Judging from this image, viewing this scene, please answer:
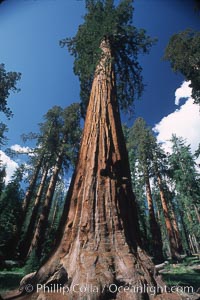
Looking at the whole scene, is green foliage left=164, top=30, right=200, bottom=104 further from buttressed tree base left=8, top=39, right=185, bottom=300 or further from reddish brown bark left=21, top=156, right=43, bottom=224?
reddish brown bark left=21, top=156, right=43, bottom=224

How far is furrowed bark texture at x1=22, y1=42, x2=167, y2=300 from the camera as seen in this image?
326 centimetres

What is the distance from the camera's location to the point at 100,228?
392 centimetres

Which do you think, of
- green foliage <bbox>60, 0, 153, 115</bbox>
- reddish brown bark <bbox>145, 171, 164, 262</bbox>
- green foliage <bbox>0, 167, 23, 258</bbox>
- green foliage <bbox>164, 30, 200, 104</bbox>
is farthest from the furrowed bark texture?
reddish brown bark <bbox>145, 171, 164, 262</bbox>

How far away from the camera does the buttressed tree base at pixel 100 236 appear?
10.3 ft

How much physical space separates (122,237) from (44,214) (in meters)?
12.1

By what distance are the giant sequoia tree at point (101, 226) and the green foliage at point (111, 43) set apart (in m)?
2.67

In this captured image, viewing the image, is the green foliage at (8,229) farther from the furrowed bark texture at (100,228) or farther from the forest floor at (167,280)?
the furrowed bark texture at (100,228)

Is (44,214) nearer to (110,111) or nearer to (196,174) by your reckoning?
(110,111)

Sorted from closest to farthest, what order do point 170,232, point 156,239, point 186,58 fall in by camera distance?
point 186,58 → point 156,239 → point 170,232

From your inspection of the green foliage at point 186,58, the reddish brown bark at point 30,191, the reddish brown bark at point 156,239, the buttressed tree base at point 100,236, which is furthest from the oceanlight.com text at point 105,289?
the reddish brown bark at point 156,239

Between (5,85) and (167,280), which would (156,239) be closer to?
(167,280)

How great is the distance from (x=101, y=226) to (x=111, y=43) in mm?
8656

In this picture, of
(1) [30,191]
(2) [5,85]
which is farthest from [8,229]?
(2) [5,85]

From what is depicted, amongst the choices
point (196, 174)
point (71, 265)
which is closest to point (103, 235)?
point (71, 265)
